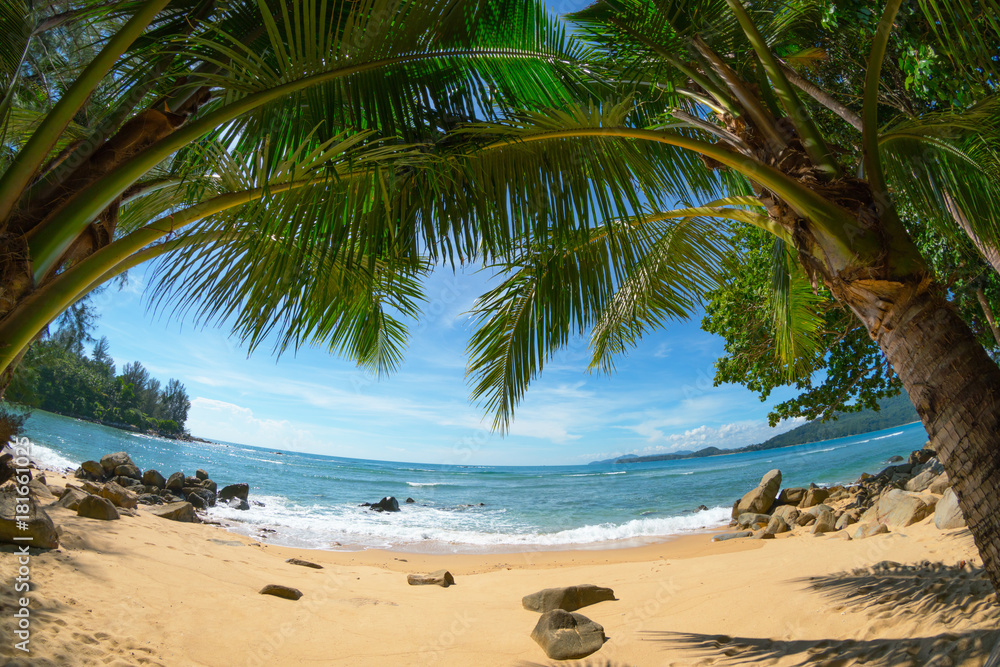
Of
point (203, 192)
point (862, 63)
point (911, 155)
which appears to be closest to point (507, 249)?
point (203, 192)

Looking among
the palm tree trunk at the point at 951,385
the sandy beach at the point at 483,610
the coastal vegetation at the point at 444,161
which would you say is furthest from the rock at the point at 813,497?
the palm tree trunk at the point at 951,385

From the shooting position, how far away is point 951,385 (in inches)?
80.9

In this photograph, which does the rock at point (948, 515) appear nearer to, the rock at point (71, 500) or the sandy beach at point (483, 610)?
the sandy beach at point (483, 610)

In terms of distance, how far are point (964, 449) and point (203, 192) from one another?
12.2 ft

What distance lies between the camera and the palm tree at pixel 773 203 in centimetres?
210

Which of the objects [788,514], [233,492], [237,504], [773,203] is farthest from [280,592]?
[233,492]

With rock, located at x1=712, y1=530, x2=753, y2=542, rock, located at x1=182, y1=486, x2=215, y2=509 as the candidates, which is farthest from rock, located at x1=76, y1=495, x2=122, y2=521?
rock, located at x1=712, y1=530, x2=753, y2=542

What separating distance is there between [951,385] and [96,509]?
32.0 feet

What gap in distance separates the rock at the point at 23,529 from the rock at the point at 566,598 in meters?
4.82

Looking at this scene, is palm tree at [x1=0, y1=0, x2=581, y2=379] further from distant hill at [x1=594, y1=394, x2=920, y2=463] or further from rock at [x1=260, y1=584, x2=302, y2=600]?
distant hill at [x1=594, y1=394, x2=920, y2=463]

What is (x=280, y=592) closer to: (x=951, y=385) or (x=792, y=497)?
(x=951, y=385)

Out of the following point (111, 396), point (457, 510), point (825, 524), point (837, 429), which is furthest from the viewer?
point (837, 429)

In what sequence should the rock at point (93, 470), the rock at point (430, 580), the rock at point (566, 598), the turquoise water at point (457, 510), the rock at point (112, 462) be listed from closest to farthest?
the rock at point (566, 598) → the rock at point (430, 580) → the turquoise water at point (457, 510) → the rock at point (93, 470) → the rock at point (112, 462)

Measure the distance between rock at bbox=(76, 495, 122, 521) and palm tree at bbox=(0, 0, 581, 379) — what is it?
20.4 ft
